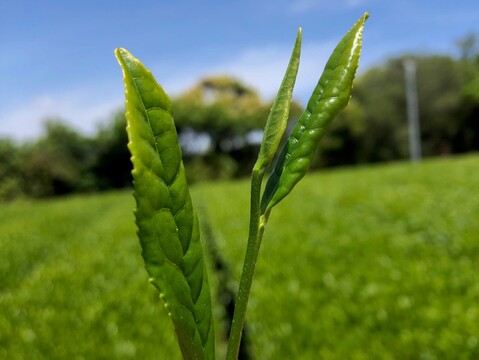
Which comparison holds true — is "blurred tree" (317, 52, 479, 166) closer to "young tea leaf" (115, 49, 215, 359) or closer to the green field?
the green field

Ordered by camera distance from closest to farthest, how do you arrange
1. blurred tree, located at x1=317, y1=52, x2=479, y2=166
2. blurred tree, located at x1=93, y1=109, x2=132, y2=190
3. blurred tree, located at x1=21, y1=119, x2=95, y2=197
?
blurred tree, located at x1=21, y1=119, x2=95, y2=197
blurred tree, located at x1=93, y1=109, x2=132, y2=190
blurred tree, located at x1=317, y1=52, x2=479, y2=166

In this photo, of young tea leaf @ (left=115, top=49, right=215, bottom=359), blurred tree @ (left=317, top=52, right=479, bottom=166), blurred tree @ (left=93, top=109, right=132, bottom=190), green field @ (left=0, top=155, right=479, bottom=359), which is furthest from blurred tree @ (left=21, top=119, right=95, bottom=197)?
young tea leaf @ (left=115, top=49, right=215, bottom=359)

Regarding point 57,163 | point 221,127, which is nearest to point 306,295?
point 57,163

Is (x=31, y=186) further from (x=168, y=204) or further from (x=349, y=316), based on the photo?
(x=168, y=204)

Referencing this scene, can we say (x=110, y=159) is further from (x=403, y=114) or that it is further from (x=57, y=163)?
(x=403, y=114)

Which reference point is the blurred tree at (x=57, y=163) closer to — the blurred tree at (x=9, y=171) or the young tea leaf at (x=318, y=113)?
the blurred tree at (x=9, y=171)

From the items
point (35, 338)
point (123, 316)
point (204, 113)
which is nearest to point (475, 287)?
point (123, 316)
